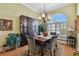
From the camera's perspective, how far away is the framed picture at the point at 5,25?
2246 millimetres

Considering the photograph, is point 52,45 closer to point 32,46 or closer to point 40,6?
point 32,46

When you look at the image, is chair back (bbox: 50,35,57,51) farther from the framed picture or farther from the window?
the framed picture

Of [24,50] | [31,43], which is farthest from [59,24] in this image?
[24,50]

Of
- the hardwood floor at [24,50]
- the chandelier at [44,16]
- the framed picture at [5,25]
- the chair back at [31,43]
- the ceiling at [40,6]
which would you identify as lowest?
the hardwood floor at [24,50]

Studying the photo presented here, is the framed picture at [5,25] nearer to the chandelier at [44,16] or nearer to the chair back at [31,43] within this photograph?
the chair back at [31,43]

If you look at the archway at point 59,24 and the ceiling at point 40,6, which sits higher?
the ceiling at point 40,6

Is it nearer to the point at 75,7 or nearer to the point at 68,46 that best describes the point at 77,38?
the point at 68,46

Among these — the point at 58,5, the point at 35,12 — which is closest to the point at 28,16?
the point at 35,12

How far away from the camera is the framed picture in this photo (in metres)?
2.25

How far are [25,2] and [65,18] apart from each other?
77cm

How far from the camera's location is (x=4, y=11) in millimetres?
2250

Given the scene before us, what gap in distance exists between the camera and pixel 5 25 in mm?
2270

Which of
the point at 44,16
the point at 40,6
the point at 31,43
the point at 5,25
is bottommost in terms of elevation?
the point at 31,43

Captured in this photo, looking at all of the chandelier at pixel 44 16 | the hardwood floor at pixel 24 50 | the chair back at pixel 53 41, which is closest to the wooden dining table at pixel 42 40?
the chair back at pixel 53 41
